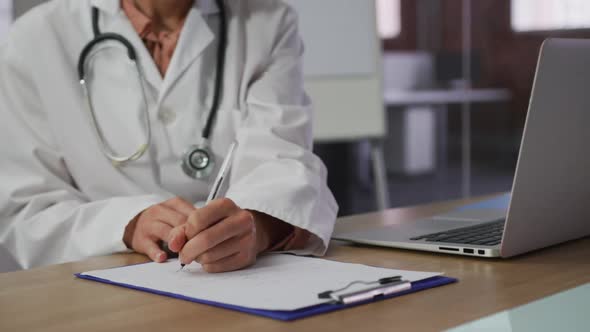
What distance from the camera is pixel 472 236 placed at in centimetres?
105

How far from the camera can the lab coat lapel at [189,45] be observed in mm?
1357

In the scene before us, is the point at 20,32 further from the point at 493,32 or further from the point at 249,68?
the point at 493,32

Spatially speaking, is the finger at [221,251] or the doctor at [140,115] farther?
the doctor at [140,115]

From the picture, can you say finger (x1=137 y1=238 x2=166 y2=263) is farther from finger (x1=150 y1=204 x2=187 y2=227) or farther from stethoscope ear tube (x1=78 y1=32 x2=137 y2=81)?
stethoscope ear tube (x1=78 y1=32 x2=137 y2=81)

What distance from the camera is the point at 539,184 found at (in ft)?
2.97

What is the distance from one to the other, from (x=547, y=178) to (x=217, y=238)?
379mm

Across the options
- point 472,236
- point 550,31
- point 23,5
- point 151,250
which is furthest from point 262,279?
point 550,31

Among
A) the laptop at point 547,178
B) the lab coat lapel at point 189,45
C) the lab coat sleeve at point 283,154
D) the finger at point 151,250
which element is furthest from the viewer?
the lab coat lapel at point 189,45

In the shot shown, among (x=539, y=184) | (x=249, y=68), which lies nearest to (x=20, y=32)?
(x=249, y=68)

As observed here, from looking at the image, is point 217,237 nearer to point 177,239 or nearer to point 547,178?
point 177,239

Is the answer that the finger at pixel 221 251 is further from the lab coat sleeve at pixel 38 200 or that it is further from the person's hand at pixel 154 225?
the lab coat sleeve at pixel 38 200

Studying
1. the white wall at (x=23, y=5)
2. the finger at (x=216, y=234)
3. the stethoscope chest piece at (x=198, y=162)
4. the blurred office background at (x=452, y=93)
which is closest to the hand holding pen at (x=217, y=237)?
the finger at (x=216, y=234)

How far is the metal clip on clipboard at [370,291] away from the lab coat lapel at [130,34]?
69 cm

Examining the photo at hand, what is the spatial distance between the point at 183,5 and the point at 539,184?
0.76m
